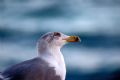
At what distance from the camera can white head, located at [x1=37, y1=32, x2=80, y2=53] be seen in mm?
1428

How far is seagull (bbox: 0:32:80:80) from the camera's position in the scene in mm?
1324

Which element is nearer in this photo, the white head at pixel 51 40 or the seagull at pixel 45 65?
the seagull at pixel 45 65

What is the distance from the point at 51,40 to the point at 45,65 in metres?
0.10

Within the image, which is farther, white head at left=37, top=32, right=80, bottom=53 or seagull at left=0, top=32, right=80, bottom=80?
white head at left=37, top=32, right=80, bottom=53

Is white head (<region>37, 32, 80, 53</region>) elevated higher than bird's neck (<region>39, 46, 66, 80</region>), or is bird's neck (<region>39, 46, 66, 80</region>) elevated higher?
white head (<region>37, 32, 80, 53</region>)

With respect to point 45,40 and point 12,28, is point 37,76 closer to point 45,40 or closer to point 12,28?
point 45,40

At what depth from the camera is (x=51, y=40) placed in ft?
4.73

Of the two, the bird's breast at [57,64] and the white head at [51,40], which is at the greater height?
the white head at [51,40]

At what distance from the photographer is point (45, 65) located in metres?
1.38

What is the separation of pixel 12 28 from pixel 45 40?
25.9 inches

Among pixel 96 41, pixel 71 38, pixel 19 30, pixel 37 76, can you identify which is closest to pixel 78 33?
pixel 96 41

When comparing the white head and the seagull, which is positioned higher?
the white head

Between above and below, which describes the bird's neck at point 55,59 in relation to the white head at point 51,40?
below

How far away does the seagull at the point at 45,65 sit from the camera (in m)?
1.32
